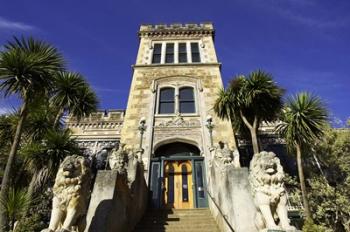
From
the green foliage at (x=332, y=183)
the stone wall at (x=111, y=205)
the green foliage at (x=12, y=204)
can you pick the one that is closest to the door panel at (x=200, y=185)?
the stone wall at (x=111, y=205)

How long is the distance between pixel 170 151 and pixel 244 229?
24.5 feet

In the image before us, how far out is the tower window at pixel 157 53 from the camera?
57.2 ft

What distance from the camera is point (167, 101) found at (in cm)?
1484

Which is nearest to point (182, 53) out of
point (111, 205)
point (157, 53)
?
point (157, 53)

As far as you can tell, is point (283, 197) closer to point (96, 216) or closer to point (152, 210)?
point (96, 216)

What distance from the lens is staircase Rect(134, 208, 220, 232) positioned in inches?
317

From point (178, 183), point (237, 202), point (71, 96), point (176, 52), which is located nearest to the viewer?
point (237, 202)

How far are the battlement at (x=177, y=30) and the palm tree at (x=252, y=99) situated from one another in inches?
352

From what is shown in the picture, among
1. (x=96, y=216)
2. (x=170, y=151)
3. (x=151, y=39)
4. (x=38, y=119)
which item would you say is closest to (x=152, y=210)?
(x=170, y=151)

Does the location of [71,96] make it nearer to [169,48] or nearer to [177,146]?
[177,146]

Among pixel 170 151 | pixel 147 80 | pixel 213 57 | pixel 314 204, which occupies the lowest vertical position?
pixel 314 204

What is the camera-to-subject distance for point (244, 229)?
20.0ft

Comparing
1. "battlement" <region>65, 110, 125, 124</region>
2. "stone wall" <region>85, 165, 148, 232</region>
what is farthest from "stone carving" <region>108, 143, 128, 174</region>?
"battlement" <region>65, 110, 125, 124</region>

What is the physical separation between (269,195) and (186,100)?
403 inches
